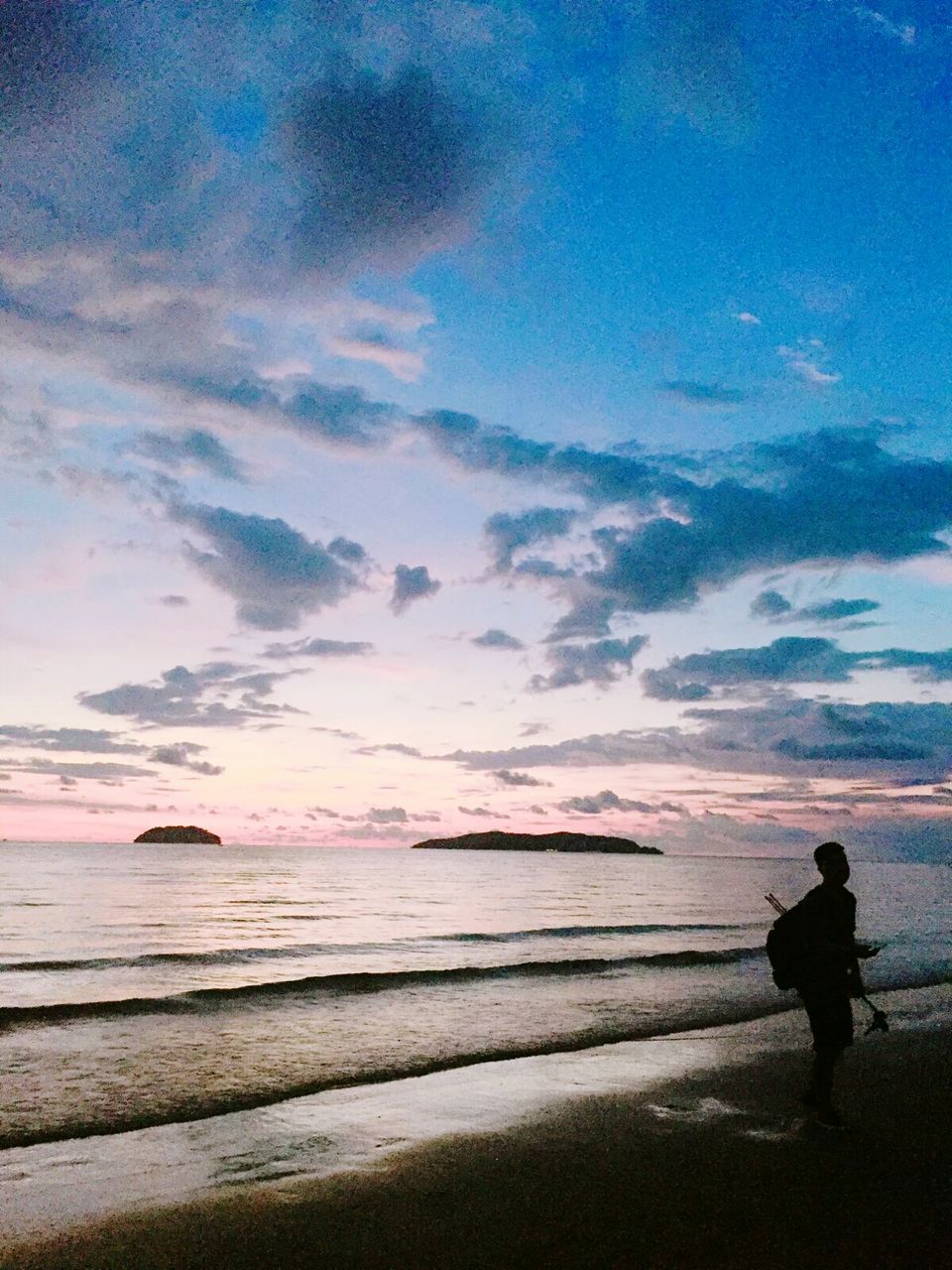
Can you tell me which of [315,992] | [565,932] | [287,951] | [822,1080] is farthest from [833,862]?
[565,932]

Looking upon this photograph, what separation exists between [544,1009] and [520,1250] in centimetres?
1252

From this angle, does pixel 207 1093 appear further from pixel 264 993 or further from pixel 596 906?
pixel 596 906

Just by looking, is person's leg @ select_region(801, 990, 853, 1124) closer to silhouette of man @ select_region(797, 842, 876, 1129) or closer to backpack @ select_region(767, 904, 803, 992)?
silhouette of man @ select_region(797, 842, 876, 1129)

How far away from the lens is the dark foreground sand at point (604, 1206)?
604cm

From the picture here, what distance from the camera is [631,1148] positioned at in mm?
8484

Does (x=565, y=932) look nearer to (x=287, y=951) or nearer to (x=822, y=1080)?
(x=287, y=951)

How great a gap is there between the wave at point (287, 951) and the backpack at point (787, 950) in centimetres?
2022

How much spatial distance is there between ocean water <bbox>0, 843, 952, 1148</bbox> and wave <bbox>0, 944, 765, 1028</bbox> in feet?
0.26

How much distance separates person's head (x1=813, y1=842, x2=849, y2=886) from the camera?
852cm

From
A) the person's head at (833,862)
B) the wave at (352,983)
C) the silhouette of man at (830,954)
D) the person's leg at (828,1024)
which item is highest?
the person's head at (833,862)

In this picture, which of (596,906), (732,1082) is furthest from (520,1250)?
(596,906)

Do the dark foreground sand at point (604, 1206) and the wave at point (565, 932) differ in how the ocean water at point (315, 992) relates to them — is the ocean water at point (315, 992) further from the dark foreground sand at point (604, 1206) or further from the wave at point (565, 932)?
the dark foreground sand at point (604, 1206)

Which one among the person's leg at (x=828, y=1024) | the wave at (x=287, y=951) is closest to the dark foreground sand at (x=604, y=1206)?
the person's leg at (x=828, y=1024)

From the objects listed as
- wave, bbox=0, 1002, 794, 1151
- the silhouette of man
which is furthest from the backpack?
wave, bbox=0, 1002, 794, 1151
